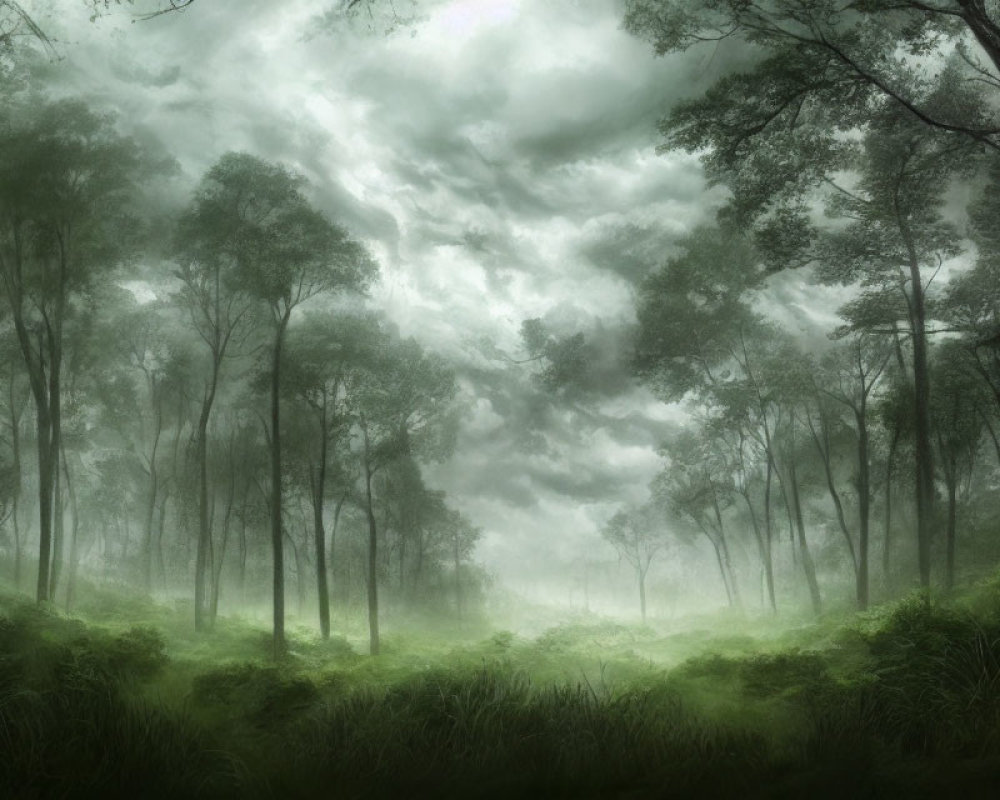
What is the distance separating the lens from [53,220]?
796cm

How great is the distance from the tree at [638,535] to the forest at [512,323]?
0.15ft

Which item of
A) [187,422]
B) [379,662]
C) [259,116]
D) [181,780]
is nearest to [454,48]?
[259,116]

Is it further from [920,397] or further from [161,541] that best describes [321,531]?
[920,397]

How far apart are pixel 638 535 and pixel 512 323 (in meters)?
2.80

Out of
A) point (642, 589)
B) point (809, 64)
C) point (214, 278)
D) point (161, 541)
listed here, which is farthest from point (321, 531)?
point (809, 64)

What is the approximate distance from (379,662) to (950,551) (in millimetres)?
5617

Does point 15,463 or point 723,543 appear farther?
point 15,463

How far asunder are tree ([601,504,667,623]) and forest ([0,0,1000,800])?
0.15 ft

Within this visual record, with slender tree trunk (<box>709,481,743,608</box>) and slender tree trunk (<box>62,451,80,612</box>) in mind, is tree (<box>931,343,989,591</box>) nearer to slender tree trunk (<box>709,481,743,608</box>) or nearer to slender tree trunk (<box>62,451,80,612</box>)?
slender tree trunk (<box>709,481,743,608</box>)

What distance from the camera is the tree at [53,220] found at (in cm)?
772

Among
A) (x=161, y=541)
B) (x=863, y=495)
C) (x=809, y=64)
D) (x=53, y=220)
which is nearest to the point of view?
(x=809, y=64)

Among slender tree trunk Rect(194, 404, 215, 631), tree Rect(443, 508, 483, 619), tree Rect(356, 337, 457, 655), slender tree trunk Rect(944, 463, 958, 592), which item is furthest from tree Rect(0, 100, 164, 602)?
slender tree trunk Rect(944, 463, 958, 592)

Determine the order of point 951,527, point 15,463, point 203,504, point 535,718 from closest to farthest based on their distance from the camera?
point 535,718, point 951,527, point 203,504, point 15,463

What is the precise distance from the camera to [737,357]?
776 centimetres
